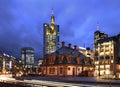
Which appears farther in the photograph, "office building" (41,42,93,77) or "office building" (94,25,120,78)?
"office building" (94,25,120,78)

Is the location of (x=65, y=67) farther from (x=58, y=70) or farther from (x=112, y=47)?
(x=112, y=47)

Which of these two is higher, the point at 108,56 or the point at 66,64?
the point at 108,56

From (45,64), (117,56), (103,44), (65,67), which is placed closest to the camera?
(65,67)

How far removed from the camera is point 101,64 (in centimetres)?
16900

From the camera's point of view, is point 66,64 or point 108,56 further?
point 108,56

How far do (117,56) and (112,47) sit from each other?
254 inches

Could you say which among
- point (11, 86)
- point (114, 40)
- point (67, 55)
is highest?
point (114, 40)

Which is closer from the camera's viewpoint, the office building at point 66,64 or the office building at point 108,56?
the office building at point 66,64

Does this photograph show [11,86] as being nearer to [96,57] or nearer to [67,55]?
[67,55]

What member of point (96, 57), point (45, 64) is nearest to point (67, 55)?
point (45, 64)

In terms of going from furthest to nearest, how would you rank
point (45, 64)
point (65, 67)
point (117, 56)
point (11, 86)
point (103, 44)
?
point (103, 44), point (117, 56), point (45, 64), point (65, 67), point (11, 86)

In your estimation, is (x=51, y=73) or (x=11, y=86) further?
(x=51, y=73)

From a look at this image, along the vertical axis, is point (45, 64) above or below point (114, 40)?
below

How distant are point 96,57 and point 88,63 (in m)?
48.3
